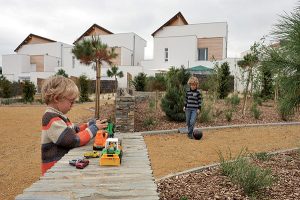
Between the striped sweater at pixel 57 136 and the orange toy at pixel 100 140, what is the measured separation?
0.07 meters

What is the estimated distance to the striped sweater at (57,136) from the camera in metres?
2.17

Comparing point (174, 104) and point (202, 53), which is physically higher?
point (202, 53)

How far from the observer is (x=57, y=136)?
2.17m

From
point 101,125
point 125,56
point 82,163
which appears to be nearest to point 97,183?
point 82,163

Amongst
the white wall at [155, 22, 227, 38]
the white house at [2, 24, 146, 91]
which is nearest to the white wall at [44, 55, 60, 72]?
the white house at [2, 24, 146, 91]

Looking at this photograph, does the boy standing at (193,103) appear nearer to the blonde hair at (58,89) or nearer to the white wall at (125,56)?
the blonde hair at (58,89)

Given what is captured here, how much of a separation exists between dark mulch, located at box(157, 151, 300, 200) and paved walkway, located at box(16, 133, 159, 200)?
1757 mm

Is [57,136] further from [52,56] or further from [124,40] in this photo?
[52,56]

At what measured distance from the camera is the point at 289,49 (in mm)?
3078

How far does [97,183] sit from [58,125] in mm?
809

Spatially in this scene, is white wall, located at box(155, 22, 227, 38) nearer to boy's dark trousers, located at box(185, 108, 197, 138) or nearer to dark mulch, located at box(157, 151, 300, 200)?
boy's dark trousers, located at box(185, 108, 197, 138)

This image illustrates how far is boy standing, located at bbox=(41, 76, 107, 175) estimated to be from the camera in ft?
7.14

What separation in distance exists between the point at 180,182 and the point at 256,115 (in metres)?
7.17

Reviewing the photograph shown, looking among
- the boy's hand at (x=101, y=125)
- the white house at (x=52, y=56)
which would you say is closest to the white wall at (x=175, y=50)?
the white house at (x=52, y=56)
